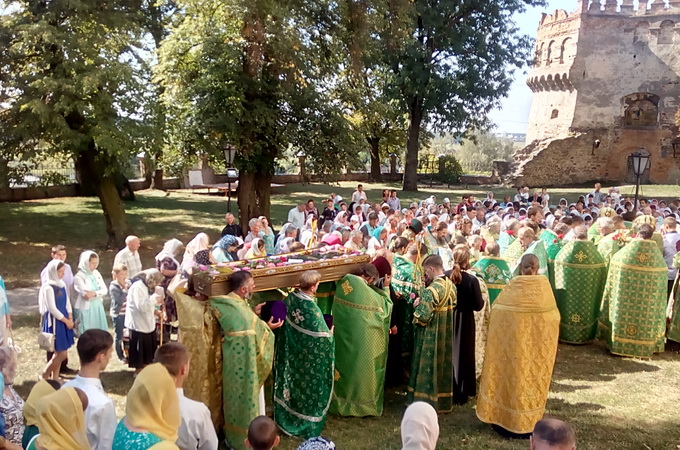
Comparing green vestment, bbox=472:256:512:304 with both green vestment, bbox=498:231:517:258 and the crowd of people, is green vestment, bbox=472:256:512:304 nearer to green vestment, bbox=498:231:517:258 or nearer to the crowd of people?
the crowd of people

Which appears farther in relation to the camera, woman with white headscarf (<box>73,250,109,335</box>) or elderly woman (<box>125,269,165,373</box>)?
woman with white headscarf (<box>73,250,109,335</box>)

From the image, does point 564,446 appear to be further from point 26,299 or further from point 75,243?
point 75,243

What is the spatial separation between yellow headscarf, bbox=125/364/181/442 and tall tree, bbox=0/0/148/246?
12175mm

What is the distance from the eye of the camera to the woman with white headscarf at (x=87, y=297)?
7.32m

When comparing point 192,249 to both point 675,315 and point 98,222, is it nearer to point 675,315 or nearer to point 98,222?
point 675,315

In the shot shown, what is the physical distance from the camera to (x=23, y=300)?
1144cm

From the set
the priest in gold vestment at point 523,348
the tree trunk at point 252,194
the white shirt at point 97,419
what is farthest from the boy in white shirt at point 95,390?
the tree trunk at point 252,194

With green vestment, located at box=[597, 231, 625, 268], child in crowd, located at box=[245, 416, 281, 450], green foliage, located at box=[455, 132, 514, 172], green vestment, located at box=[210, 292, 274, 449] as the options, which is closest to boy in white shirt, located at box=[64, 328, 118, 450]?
child in crowd, located at box=[245, 416, 281, 450]

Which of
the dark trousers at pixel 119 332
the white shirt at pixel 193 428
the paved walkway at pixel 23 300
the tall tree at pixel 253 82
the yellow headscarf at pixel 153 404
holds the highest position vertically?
the tall tree at pixel 253 82

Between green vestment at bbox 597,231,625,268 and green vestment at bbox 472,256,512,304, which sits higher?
green vestment at bbox 597,231,625,268

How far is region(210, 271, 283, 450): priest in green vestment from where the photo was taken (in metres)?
5.27

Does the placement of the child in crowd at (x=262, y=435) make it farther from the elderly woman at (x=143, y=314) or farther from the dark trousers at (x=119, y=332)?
the dark trousers at (x=119, y=332)

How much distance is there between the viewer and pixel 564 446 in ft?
10.4

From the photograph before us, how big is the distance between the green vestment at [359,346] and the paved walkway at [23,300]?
711 cm
